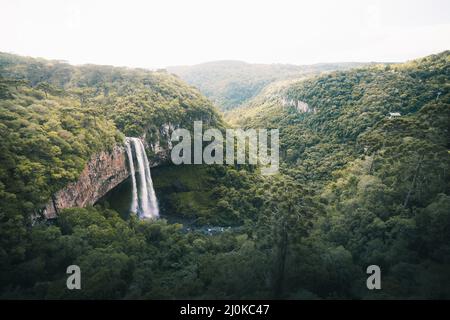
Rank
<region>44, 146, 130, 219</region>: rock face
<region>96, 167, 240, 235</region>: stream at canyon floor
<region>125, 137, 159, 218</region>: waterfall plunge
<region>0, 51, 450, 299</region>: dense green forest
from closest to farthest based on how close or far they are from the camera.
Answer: <region>0, 51, 450, 299</region>: dense green forest
<region>44, 146, 130, 219</region>: rock face
<region>96, 167, 240, 235</region>: stream at canyon floor
<region>125, 137, 159, 218</region>: waterfall plunge

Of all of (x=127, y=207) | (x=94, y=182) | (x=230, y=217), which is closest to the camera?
(x=94, y=182)

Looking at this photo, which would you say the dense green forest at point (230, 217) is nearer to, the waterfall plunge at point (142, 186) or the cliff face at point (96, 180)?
the cliff face at point (96, 180)

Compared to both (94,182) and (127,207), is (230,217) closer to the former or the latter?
(127,207)

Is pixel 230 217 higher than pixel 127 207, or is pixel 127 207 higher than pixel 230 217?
pixel 127 207

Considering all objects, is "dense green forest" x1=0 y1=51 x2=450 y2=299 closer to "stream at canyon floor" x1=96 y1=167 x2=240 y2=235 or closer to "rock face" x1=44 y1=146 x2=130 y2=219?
"stream at canyon floor" x1=96 y1=167 x2=240 y2=235

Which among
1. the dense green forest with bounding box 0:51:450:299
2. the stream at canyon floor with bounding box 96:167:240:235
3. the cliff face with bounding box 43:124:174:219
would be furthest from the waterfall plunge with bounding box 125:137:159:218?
the dense green forest with bounding box 0:51:450:299

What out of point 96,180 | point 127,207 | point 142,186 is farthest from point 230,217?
point 96,180

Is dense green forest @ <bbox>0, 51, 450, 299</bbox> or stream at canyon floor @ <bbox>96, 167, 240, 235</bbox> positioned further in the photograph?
stream at canyon floor @ <bbox>96, 167, 240, 235</bbox>

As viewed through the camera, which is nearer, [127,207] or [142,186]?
[127,207]
